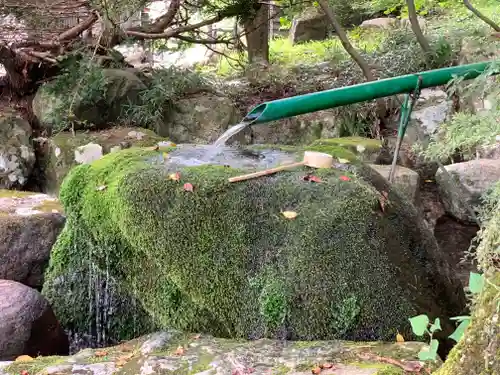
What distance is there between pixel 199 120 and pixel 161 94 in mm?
637

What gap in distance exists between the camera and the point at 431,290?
309 centimetres

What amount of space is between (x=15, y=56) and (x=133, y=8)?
222 centimetres

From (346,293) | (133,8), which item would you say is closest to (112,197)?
(346,293)

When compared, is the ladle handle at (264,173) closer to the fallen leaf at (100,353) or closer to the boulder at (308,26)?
the fallen leaf at (100,353)

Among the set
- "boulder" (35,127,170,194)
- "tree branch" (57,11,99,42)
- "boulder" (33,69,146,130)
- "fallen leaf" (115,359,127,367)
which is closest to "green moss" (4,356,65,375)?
"fallen leaf" (115,359,127,367)

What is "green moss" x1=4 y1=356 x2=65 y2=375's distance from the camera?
2.76m

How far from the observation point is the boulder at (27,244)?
466 cm

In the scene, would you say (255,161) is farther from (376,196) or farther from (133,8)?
(133,8)

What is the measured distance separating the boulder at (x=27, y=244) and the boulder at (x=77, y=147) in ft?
6.19

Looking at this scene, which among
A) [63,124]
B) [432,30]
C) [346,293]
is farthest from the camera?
[432,30]

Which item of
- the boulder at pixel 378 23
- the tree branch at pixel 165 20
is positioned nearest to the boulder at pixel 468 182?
the tree branch at pixel 165 20

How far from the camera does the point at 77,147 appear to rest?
22.4ft

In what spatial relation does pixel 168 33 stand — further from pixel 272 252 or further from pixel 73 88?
pixel 272 252

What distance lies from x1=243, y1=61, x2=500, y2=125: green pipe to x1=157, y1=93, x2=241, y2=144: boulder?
4640 mm
